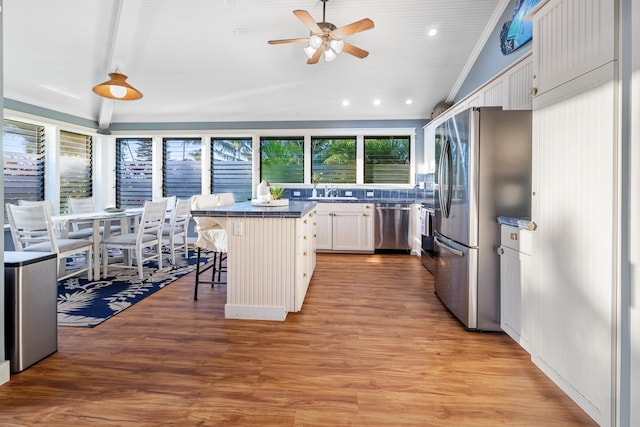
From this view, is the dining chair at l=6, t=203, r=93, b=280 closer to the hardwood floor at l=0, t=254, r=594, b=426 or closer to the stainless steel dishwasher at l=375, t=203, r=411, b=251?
the hardwood floor at l=0, t=254, r=594, b=426

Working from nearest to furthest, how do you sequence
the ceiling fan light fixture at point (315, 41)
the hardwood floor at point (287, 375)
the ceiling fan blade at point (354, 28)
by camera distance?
the hardwood floor at point (287, 375) < the ceiling fan blade at point (354, 28) < the ceiling fan light fixture at point (315, 41)

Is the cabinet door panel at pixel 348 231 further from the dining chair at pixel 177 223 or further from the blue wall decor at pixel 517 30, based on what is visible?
the blue wall decor at pixel 517 30

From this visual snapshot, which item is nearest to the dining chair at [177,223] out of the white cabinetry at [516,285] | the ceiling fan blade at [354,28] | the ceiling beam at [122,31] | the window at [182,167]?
the window at [182,167]

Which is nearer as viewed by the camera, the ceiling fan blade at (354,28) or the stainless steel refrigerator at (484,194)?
the stainless steel refrigerator at (484,194)

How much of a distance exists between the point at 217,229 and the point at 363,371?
1825 mm

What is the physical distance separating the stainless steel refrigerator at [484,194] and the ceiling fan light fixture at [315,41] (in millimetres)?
1518

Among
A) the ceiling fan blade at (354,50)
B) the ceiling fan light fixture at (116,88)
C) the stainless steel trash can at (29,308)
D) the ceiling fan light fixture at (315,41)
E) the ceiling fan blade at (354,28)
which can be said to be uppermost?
the ceiling fan blade at (354,28)

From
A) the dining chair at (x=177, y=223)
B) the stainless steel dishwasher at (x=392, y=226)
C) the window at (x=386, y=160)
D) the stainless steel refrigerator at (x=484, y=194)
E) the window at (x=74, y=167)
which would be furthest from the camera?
the window at (x=386, y=160)

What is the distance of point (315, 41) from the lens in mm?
3031

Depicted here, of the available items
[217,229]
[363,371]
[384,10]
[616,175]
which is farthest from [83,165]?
[616,175]

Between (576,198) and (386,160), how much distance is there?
14.7 feet

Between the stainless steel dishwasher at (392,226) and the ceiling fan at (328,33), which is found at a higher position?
the ceiling fan at (328,33)

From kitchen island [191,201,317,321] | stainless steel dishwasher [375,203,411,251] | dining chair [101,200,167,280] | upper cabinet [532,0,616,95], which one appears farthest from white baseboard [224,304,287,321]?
stainless steel dishwasher [375,203,411,251]

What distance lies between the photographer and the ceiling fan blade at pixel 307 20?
271 centimetres
